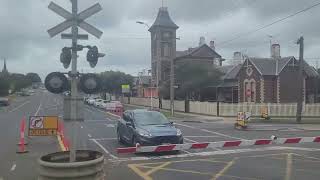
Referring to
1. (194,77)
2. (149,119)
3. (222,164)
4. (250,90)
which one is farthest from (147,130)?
(250,90)

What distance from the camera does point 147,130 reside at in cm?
1802

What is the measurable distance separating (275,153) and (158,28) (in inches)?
2949

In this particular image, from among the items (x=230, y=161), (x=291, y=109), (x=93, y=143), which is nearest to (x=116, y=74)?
(x=291, y=109)

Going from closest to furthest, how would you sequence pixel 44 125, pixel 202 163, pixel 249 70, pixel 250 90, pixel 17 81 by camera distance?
pixel 202 163
pixel 44 125
pixel 250 90
pixel 249 70
pixel 17 81

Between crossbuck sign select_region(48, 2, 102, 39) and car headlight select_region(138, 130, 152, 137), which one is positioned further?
car headlight select_region(138, 130, 152, 137)

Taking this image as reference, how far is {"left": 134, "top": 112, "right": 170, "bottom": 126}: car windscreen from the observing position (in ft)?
62.8

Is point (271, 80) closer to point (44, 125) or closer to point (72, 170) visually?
point (44, 125)

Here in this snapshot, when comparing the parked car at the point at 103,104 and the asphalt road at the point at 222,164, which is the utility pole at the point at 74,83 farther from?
the parked car at the point at 103,104

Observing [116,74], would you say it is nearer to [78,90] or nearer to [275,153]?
[275,153]

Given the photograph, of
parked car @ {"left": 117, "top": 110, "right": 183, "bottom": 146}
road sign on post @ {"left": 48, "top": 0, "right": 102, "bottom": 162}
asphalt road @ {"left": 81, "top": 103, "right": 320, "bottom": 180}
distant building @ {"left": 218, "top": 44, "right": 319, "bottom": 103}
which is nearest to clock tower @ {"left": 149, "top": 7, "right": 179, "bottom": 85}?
distant building @ {"left": 218, "top": 44, "right": 319, "bottom": 103}

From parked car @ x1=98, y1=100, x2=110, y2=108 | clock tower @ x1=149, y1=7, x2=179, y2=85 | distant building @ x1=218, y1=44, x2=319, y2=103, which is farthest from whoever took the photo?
clock tower @ x1=149, y1=7, x2=179, y2=85

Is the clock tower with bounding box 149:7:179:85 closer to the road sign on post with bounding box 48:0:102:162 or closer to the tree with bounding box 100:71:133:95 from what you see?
the tree with bounding box 100:71:133:95

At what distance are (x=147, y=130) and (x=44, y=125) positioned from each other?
222 inches

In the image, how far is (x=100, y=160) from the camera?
30.3 feet
